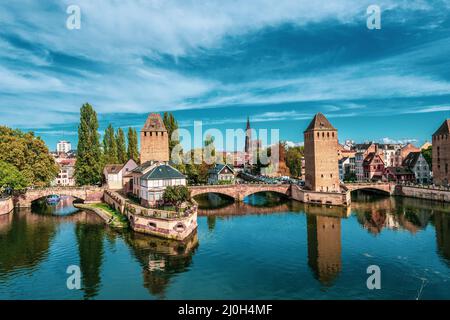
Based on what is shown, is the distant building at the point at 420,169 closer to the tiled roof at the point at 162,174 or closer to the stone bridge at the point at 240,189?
the stone bridge at the point at 240,189

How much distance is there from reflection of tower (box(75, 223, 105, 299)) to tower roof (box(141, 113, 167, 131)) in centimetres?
2368

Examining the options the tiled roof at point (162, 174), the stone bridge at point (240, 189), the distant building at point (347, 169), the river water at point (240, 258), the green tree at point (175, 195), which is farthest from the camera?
the distant building at point (347, 169)

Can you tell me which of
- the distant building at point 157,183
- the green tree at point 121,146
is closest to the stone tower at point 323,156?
the distant building at point 157,183

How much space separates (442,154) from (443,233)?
1567 inches

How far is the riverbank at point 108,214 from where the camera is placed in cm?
4541

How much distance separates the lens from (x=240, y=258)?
32219 mm

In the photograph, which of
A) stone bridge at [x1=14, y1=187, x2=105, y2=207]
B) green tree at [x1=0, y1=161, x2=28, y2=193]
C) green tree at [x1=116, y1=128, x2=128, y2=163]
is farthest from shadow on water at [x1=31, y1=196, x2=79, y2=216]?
green tree at [x1=116, y1=128, x2=128, y2=163]

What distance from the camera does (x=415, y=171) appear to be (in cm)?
8694

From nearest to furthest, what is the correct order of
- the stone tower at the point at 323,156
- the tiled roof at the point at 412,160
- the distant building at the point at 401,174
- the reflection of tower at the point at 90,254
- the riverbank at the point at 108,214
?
the reflection of tower at the point at 90,254 → the riverbank at the point at 108,214 → the stone tower at the point at 323,156 → the distant building at the point at 401,174 → the tiled roof at the point at 412,160

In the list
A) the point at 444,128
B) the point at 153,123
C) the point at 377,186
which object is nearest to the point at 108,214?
the point at 153,123

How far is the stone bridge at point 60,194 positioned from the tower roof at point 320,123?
43.5m
